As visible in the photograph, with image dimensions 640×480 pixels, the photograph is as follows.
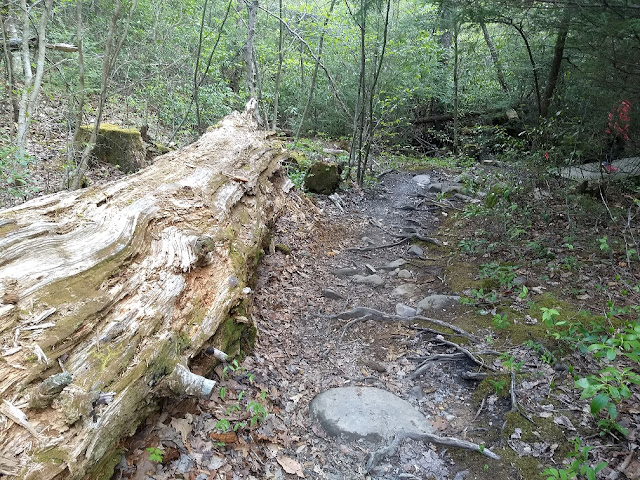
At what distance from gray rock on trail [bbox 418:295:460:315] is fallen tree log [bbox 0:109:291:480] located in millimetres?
2322

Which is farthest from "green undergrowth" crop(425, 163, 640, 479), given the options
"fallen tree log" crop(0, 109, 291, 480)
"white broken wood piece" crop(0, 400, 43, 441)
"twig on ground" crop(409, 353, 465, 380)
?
"white broken wood piece" crop(0, 400, 43, 441)

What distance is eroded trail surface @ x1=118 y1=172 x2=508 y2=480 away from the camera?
2811 mm

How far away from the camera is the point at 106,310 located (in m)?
2.59

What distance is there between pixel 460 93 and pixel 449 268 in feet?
38.0

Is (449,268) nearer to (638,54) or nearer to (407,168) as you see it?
(638,54)

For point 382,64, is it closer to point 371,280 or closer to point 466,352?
point 371,280

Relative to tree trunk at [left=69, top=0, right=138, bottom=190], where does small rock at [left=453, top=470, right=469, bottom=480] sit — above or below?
below

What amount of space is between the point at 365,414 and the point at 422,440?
507 millimetres

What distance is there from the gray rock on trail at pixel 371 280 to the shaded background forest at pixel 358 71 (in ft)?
13.2

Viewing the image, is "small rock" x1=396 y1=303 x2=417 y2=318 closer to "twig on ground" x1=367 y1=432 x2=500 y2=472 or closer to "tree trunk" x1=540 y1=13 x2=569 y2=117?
"twig on ground" x1=367 y1=432 x2=500 y2=472

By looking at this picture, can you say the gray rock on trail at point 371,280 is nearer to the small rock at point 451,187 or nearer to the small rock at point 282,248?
the small rock at point 282,248

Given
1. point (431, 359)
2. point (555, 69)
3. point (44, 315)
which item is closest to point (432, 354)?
point (431, 359)

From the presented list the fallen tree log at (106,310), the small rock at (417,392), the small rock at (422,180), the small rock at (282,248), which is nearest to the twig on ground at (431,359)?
the small rock at (417,392)

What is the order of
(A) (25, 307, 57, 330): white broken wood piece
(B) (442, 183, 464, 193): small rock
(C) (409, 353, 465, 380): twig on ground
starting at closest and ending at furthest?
(A) (25, 307, 57, 330): white broken wood piece → (C) (409, 353, 465, 380): twig on ground → (B) (442, 183, 464, 193): small rock
